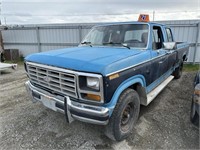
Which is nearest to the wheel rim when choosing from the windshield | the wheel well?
the wheel well

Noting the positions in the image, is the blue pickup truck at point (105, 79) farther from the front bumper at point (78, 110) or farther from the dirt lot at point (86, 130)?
the dirt lot at point (86, 130)

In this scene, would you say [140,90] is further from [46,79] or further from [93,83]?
[46,79]

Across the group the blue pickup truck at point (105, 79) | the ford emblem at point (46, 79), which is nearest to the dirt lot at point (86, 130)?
the blue pickup truck at point (105, 79)

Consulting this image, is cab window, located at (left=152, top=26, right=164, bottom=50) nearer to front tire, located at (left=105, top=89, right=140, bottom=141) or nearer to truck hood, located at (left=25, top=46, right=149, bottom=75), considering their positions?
truck hood, located at (left=25, top=46, right=149, bottom=75)

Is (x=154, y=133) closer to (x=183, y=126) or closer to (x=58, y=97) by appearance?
(x=183, y=126)

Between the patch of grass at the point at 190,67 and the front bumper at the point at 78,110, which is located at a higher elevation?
the front bumper at the point at 78,110

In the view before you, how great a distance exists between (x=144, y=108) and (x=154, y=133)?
3.47 ft

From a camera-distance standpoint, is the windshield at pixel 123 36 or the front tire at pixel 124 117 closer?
the front tire at pixel 124 117

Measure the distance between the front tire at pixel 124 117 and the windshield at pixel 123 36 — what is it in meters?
1.21

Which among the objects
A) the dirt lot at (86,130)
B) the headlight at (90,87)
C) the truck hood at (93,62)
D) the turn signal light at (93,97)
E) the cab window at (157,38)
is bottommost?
the dirt lot at (86,130)

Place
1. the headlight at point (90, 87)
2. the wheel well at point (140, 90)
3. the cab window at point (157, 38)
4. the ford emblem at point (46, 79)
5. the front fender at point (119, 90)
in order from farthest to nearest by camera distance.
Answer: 1. the cab window at point (157, 38)
2. the wheel well at point (140, 90)
3. the ford emblem at point (46, 79)
4. the front fender at point (119, 90)
5. the headlight at point (90, 87)


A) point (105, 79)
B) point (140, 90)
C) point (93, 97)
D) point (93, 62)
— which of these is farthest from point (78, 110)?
point (140, 90)

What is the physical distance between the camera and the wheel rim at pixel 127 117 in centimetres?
294

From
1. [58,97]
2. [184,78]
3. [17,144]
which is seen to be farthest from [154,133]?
[184,78]
